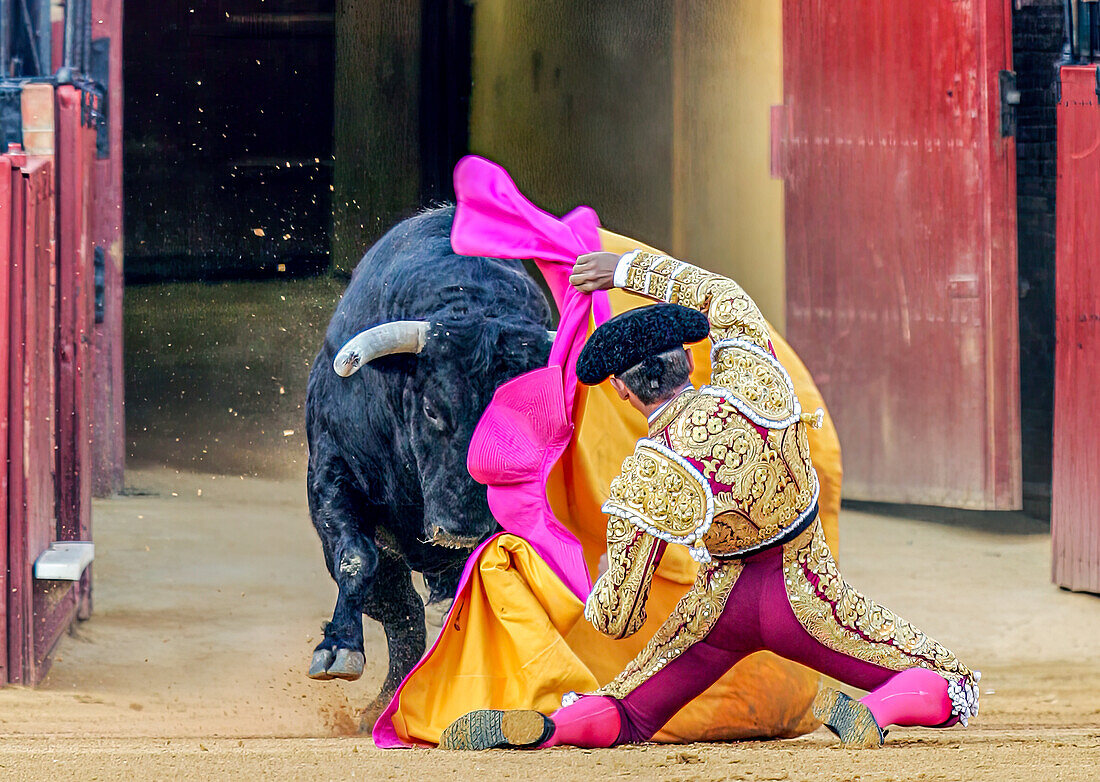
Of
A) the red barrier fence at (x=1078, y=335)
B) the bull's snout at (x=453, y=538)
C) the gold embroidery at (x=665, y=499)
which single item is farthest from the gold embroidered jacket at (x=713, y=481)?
the red barrier fence at (x=1078, y=335)

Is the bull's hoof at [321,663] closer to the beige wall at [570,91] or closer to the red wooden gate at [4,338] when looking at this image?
the red wooden gate at [4,338]

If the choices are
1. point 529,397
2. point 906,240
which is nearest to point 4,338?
point 529,397

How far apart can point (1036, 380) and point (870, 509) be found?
0.83m

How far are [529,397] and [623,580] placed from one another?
0.71 m

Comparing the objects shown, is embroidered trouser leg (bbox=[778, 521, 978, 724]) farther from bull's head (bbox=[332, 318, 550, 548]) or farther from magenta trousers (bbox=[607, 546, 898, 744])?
bull's head (bbox=[332, 318, 550, 548])

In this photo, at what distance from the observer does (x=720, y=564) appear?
11.1ft

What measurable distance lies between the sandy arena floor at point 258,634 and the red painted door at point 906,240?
41 centimetres

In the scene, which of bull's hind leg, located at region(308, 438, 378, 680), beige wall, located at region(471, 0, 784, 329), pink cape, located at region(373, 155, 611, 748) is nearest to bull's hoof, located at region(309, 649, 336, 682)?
bull's hind leg, located at region(308, 438, 378, 680)

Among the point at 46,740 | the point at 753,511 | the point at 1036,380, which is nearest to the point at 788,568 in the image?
the point at 753,511

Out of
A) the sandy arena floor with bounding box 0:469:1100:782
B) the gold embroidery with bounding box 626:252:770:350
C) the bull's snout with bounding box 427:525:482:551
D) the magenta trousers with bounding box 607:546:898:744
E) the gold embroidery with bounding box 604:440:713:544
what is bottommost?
the sandy arena floor with bounding box 0:469:1100:782

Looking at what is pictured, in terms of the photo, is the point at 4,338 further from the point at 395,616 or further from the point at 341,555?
the point at 395,616

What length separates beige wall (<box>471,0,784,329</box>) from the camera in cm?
508

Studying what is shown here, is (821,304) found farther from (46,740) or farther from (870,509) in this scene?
(46,740)

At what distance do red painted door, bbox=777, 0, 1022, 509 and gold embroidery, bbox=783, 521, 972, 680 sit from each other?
2.35 meters
